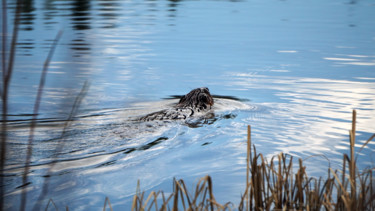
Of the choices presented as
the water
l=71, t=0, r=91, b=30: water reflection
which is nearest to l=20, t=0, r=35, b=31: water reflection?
the water

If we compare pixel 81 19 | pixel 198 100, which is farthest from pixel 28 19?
pixel 198 100

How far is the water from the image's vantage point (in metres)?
5.48

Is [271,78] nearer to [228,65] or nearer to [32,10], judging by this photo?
[228,65]

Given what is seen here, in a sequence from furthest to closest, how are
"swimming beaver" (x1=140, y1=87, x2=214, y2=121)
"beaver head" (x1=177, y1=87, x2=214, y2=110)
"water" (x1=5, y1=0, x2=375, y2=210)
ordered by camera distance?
"beaver head" (x1=177, y1=87, x2=214, y2=110) < "swimming beaver" (x1=140, y1=87, x2=214, y2=121) < "water" (x1=5, y1=0, x2=375, y2=210)

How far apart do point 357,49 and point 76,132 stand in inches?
412

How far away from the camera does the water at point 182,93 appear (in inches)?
216

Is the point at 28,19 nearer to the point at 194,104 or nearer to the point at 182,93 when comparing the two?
the point at 182,93

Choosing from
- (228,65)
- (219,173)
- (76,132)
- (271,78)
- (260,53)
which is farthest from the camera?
(260,53)

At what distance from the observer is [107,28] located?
20.9 metres

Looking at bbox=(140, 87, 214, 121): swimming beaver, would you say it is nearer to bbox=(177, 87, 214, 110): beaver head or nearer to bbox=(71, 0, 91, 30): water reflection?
bbox=(177, 87, 214, 110): beaver head

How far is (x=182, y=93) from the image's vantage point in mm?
11164

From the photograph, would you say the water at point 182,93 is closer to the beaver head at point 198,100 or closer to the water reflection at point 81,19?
the water reflection at point 81,19

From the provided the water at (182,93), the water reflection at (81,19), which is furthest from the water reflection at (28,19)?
the water reflection at (81,19)

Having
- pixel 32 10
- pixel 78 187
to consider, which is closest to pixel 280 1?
pixel 32 10
